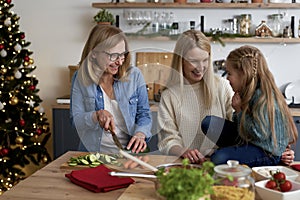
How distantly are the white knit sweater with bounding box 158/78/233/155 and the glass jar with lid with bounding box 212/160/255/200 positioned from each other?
2.63 feet

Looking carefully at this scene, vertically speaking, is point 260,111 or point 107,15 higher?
point 107,15

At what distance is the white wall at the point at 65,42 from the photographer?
4293mm

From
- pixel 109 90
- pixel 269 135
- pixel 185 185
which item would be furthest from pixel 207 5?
pixel 185 185

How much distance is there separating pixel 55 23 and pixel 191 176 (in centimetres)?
356

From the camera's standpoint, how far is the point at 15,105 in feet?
13.4

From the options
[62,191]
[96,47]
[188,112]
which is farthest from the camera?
[188,112]

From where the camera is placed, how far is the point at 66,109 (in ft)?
13.5

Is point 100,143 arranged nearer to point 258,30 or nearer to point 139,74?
point 139,74

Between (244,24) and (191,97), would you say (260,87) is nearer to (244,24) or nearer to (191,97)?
(191,97)

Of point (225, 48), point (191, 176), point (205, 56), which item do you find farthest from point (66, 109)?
point (191, 176)

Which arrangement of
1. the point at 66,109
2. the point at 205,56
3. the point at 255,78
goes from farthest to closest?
the point at 66,109 → the point at 205,56 → the point at 255,78

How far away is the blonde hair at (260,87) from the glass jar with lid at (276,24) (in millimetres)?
2239

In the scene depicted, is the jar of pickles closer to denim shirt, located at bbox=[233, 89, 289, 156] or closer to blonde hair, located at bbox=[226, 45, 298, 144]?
blonde hair, located at bbox=[226, 45, 298, 144]

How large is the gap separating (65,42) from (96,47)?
95.8 inches
